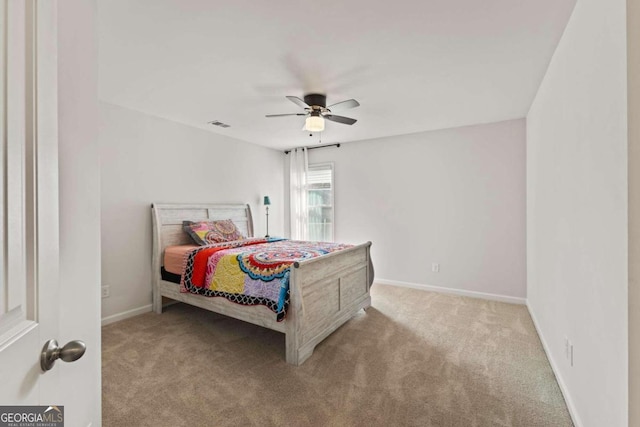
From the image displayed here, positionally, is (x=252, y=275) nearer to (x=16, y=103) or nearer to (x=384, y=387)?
(x=384, y=387)

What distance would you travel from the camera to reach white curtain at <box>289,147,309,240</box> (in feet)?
18.2

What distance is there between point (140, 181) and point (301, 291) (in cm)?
254

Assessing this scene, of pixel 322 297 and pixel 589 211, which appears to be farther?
pixel 322 297

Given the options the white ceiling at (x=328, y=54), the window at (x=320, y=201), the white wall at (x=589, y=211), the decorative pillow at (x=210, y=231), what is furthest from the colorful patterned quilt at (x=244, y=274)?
the window at (x=320, y=201)

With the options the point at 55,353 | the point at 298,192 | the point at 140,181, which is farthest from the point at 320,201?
the point at 55,353

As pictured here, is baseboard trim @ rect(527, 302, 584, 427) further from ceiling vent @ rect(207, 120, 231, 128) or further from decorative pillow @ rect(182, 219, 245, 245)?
ceiling vent @ rect(207, 120, 231, 128)

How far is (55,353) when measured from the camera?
0.61 metres

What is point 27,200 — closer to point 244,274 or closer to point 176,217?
point 244,274

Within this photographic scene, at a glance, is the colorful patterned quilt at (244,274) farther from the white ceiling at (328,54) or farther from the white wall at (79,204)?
the white ceiling at (328,54)

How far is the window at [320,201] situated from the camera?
542 centimetres

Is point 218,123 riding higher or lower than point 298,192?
higher

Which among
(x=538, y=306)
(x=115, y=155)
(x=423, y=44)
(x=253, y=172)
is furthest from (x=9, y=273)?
(x=253, y=172)

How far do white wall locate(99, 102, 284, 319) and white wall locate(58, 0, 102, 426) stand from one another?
106 inches

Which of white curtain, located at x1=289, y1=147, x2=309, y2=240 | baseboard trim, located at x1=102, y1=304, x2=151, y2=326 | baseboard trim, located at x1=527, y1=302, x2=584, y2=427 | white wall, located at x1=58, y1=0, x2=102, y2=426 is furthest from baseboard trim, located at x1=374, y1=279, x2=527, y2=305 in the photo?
white wall, located at x1=58, y1=0, x2=102, y2=426
